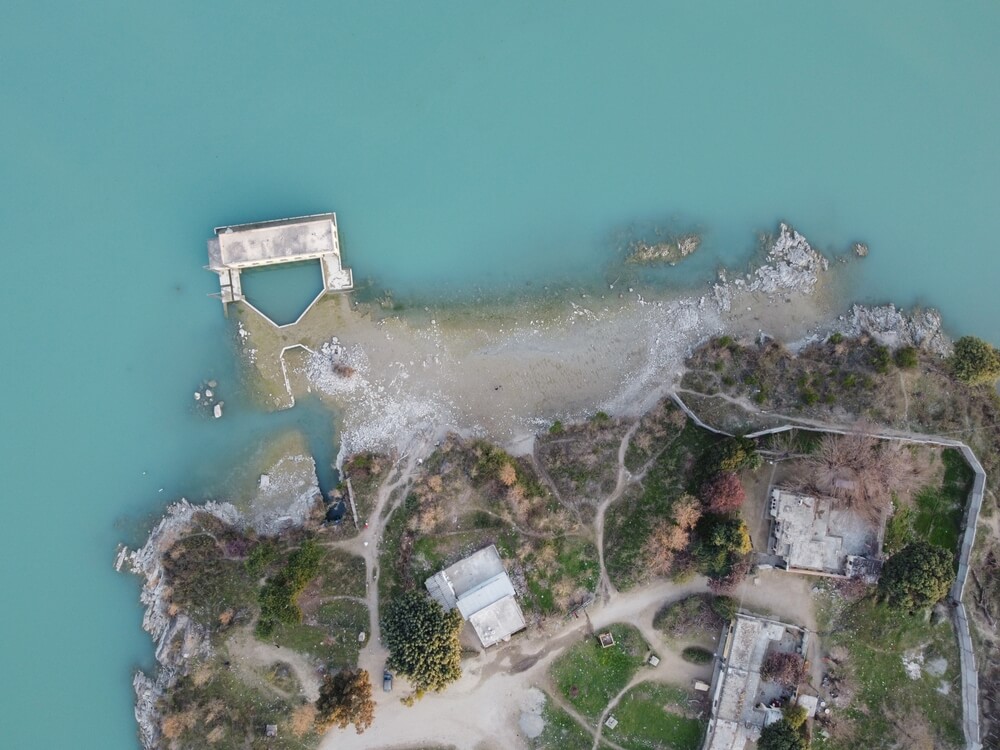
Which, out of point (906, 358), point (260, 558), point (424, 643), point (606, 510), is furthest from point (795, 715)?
point (260, 558)

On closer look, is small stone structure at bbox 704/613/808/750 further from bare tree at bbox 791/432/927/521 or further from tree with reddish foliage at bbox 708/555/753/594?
bare tree at bbox 791/432/927/521

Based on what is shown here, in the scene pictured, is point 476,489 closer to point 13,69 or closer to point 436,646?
point 436,646

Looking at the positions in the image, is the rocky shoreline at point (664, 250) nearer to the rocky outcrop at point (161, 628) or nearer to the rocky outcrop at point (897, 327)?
the rocky outcrop at point (897, 327)

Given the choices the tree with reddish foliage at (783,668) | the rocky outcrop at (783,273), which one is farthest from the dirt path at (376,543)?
the tree with reddish foliage at (783,668)

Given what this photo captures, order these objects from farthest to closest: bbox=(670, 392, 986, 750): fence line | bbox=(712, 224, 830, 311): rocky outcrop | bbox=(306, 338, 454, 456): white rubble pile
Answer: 1. bbox=(712, 224, 830, 311): rocky outcrop
2. bbox=(306, 338, 454, 456): white rubble pile
3. bbox=(670, 392, 986, 750): fence line

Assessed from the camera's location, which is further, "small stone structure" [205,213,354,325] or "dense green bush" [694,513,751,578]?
"small stone structure" [205,213,354,325]

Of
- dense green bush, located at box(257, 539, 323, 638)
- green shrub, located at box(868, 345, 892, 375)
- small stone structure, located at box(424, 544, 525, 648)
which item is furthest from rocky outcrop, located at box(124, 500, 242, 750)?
green shrub, located at box(868, 345, 892, 375)

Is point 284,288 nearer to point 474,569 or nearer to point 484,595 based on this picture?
point 474,569
